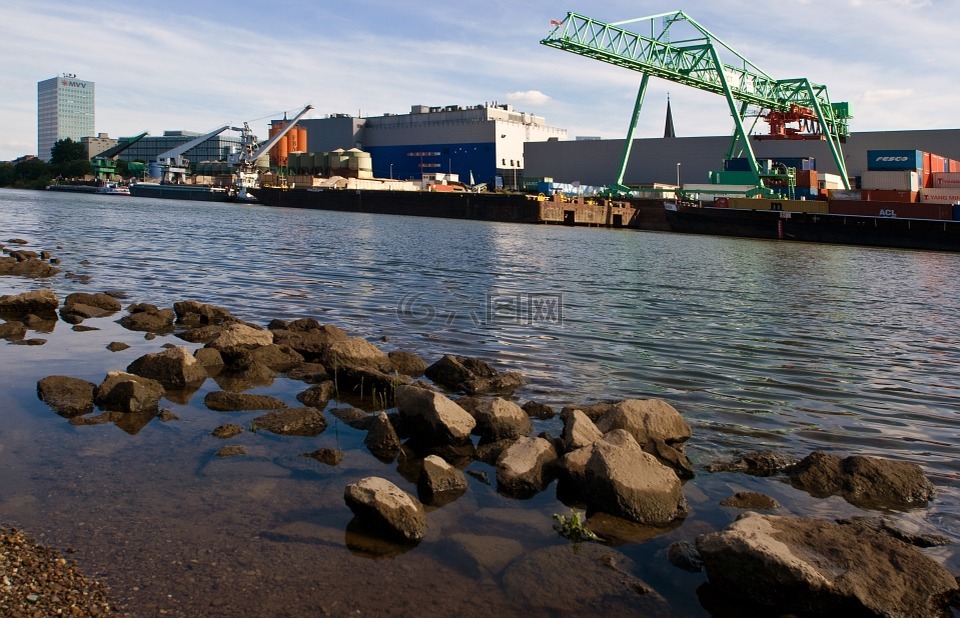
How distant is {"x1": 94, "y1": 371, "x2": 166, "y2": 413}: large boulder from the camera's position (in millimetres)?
7805

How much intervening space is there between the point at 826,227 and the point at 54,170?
15342 cm

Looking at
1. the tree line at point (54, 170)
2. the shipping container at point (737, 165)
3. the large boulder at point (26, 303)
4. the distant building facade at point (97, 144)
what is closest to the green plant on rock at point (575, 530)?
the large boulder at point (26, 303)

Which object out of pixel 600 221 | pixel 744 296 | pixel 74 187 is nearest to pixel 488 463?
pixel 744 296

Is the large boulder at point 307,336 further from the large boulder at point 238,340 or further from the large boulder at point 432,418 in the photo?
the large boulder at point 432,418

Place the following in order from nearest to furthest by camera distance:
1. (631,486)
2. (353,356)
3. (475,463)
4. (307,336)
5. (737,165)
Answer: (631,486)
(475,463)
(353,356)
(307,336)
(737,165)

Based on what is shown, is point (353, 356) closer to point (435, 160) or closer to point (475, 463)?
point (475, 463)

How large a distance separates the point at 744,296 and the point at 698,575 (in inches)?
641

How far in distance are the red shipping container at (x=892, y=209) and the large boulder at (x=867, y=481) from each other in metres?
45.3

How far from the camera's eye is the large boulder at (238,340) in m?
10.1

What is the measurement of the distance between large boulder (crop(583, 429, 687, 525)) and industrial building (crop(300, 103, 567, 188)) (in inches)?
3615

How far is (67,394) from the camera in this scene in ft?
26.4

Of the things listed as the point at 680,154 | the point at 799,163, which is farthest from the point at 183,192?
the point at 799,163

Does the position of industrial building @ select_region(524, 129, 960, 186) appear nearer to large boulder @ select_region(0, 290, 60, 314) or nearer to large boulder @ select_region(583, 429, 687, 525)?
large boulder @ select_region(0, 290, 60, 314)

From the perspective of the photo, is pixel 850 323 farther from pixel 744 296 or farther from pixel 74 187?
pixel 74 187
